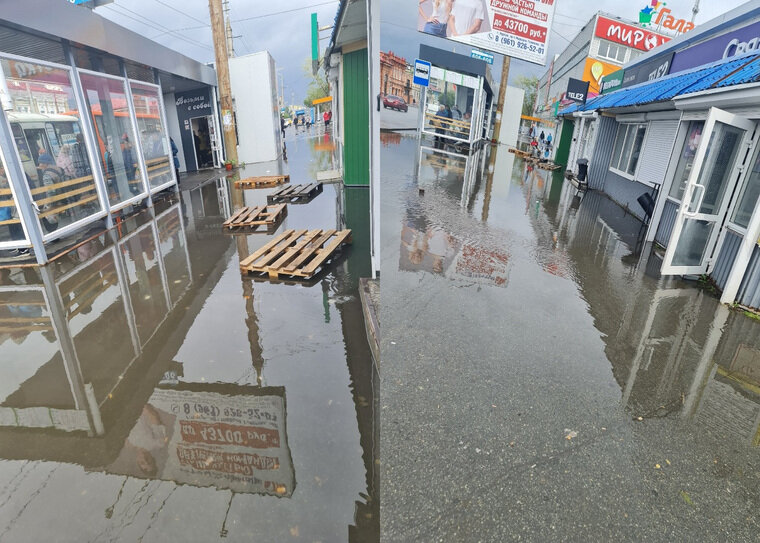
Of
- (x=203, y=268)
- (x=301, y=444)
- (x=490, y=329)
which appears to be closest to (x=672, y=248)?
(x=490, y=329)

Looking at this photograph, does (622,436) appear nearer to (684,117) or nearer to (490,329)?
(490,329)

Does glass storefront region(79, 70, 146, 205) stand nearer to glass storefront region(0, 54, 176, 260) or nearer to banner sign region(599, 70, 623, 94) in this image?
glass storefront region(0, 54, 176, 260)

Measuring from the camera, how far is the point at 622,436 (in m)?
3.08

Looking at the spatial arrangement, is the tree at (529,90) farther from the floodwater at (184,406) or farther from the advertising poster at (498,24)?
the floodwater at (184,406)

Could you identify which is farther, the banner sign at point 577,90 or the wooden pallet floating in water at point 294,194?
the banner sign at point 577,90

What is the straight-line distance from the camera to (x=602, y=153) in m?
13.8

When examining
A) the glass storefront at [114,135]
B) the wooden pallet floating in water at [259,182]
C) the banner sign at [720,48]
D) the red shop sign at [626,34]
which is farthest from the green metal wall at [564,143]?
the glass storefront at [114,135]

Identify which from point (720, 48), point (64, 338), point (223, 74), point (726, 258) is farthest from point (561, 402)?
point (223, 74)

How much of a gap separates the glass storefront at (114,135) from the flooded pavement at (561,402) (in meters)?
6.43

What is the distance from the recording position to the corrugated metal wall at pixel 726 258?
549 centimetres

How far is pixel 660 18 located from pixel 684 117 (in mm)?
30435

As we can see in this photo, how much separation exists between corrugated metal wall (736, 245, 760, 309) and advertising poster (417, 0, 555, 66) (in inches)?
818

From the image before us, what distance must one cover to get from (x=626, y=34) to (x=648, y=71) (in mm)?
24046

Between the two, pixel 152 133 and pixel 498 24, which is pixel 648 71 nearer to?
pixel 498 24
